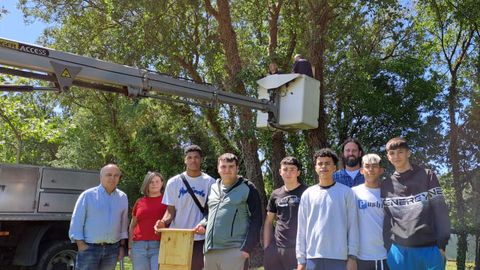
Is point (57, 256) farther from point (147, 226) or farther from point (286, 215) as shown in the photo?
point (286, 215)

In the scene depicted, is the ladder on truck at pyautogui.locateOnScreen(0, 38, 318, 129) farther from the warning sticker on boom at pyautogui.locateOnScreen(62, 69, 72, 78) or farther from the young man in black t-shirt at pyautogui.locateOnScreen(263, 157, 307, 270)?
the young man in black t-shirt at pyautogui.locateOnScreen(263, 157, 307, 270)

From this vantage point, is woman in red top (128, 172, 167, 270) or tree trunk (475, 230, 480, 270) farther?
tree trunk (475, 230, 480, 270)

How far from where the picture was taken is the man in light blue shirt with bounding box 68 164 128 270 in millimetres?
5199

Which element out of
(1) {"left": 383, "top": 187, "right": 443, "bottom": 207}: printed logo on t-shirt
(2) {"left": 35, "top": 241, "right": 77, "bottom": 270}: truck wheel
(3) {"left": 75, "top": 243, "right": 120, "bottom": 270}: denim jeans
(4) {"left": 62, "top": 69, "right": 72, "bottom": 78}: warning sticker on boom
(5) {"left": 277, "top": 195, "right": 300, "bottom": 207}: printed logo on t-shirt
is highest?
(4) {"left": 62, "top": 69, "right": 72, "bottom": 78}: warning sticker on boom

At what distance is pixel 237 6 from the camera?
1488 cm

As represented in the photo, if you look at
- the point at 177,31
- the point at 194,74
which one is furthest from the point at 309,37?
the point at 194,74

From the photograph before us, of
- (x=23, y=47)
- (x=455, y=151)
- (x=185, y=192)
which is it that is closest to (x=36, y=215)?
(x=23, y=47)

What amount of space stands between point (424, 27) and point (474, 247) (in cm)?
804

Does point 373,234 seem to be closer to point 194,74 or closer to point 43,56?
point 43,56

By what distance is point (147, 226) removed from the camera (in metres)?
5.30

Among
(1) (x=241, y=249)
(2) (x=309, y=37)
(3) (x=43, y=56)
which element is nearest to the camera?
(1) (x=241, y=249)

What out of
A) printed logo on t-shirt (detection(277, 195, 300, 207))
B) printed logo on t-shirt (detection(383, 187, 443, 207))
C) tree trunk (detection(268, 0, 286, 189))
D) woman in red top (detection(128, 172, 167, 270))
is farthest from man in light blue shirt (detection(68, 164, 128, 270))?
tree trunk (detection(268, 0, 286, 189))

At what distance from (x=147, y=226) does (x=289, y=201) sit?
1662 mm

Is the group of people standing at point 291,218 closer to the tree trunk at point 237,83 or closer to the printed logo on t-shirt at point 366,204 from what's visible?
the printed logo on t-shirt at point 366,204
